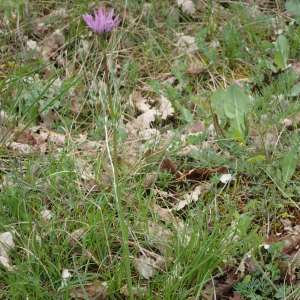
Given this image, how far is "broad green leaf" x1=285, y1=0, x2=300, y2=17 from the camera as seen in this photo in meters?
3.32

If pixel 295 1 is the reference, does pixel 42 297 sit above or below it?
below

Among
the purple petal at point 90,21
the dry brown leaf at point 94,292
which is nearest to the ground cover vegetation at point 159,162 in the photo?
the dry brown leaf at point 94,292

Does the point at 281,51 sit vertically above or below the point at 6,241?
above

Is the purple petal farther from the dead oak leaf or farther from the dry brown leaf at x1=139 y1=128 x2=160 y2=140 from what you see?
the dry brown leaf at x1=139 y1=128 x2=160 y2=140

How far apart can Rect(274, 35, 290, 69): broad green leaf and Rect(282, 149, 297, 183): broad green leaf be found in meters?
1.04

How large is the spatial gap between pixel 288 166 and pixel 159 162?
Answer: 2.45 ft

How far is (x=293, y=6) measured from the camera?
3330 mm

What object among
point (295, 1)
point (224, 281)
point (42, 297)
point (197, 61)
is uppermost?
point (295, 1)

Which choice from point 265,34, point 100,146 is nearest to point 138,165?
point 100,146

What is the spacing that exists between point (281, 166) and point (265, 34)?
1.63 meters

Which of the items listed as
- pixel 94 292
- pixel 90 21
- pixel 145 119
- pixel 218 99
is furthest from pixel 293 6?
pixel 94 292

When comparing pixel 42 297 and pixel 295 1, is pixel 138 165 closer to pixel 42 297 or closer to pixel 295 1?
pixel 42 297

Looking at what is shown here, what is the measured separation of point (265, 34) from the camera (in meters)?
3.39

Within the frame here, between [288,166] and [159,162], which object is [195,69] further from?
[288,166]
